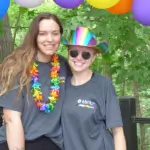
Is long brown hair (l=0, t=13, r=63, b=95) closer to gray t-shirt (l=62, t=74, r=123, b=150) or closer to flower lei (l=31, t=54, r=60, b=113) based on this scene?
flower lei (l=31, t=54, r=60, b=113)

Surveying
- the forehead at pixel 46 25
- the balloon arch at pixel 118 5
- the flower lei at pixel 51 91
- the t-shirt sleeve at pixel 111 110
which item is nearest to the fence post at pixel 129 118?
the balloon arch at pixel 118 5

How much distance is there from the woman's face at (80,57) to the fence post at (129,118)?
34.4 inches

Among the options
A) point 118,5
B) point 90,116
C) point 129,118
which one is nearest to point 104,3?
point 118,5

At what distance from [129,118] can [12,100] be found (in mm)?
1243

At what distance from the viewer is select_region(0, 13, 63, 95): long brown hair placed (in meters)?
2.42

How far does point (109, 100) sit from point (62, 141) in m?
0.39

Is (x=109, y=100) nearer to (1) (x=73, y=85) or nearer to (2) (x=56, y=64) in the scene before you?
(1) (x=73, y=85)

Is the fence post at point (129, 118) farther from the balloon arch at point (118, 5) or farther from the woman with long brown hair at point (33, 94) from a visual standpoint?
the woman with long brown hair at point (33, 94)

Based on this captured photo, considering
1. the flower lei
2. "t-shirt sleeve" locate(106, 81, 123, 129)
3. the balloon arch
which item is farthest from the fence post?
the flower lei

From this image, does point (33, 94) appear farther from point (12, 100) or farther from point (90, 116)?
point (90, 116)

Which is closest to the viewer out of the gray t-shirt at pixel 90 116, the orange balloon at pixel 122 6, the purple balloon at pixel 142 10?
the gray t-shirt at pixel 90 116

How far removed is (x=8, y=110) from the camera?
2.44 metres

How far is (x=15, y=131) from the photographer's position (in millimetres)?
2412

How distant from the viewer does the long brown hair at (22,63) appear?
242 centimetres
